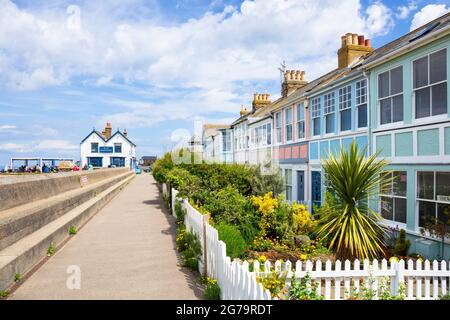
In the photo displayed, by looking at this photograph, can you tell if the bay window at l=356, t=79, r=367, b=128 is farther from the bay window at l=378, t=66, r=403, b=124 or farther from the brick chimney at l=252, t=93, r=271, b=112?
the brick chimney at l=252, t=93, r=271, b=112

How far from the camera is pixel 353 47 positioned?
1566 centimetres

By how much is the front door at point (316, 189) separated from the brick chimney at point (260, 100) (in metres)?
16.4

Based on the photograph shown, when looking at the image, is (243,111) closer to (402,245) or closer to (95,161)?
(402,245)

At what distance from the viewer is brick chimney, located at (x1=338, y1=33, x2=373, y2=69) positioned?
15.7 meters

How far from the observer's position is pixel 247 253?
316 inches

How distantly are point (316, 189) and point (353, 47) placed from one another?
6238 mm

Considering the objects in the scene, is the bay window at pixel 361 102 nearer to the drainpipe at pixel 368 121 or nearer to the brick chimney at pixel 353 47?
the drainpipe at pixel 368 121

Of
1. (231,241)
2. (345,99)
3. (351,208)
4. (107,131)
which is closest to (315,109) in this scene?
(345,99)

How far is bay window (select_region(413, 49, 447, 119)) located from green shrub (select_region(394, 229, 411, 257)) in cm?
305

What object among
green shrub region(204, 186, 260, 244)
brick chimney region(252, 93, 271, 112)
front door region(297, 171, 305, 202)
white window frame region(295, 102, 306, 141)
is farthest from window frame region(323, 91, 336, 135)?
brick chimney region(252, 93, 271, 112)

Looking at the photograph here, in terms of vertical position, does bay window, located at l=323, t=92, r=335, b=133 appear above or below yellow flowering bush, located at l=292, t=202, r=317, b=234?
above
